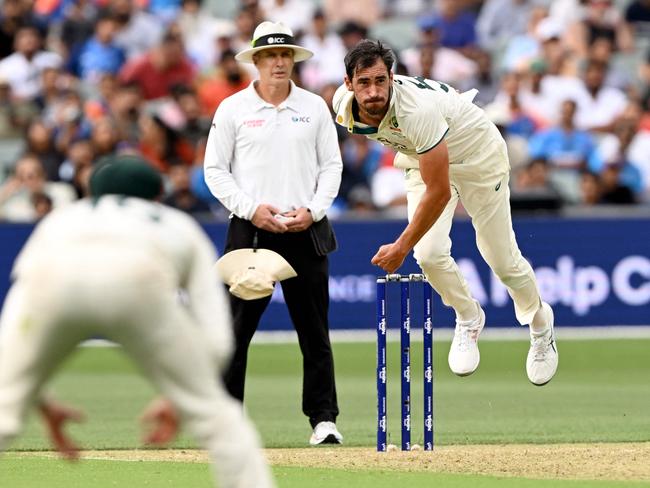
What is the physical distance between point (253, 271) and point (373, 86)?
1.40 m

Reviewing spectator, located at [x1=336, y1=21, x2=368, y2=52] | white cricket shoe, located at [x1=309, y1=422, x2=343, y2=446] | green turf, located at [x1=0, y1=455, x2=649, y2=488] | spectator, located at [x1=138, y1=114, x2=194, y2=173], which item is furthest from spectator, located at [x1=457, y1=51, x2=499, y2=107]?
green turf, located at [x1=0, y1=455, x2=649, y2=488]

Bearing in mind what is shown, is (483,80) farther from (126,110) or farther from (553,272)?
(126,110)

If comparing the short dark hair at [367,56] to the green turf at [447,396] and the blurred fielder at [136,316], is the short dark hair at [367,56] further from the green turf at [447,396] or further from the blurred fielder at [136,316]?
the blurred fielder at [136,316]

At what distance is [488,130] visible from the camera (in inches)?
343

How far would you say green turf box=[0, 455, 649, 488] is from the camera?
23.0ft

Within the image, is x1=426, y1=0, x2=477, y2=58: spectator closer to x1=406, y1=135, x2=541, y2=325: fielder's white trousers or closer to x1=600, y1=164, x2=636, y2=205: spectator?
x1=600, y1=164, x2=636, y2=205: spectator

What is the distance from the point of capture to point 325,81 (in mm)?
17312

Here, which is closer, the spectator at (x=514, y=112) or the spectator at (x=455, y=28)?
the spectator at (x=514, y=112)

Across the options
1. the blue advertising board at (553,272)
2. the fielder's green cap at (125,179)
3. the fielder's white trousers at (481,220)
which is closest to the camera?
the fielder's green cap at (125,179)

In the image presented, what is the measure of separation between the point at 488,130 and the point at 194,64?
9.67 metres

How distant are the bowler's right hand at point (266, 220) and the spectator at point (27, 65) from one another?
9270 mm

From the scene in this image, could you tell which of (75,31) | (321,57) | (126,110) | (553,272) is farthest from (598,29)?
(75,31)

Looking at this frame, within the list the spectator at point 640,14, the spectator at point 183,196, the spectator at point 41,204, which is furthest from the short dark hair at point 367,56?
the spectator at point 640,14

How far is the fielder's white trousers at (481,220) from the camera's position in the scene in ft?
28.7
